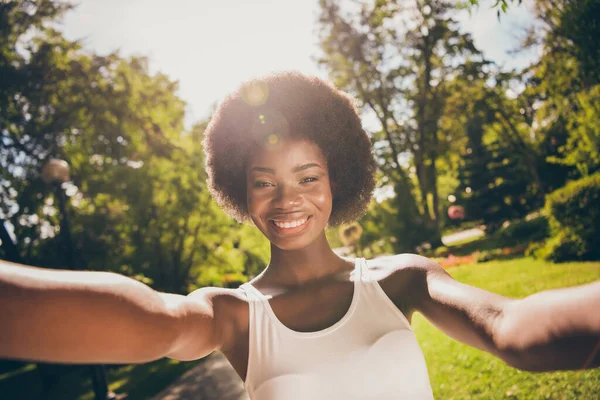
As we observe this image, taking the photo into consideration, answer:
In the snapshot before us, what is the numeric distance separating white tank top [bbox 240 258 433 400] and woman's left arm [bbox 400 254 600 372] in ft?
0.79

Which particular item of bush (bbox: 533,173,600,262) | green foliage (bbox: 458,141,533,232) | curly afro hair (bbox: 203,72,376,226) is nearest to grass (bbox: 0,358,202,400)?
curly afro hair (bbox: 203,72,376,226)

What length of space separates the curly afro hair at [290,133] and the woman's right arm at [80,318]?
3.57 feet

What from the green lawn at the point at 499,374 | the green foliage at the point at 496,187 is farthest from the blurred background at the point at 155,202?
the green foliage at the point at 496,187

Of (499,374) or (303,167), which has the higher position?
(303,167)

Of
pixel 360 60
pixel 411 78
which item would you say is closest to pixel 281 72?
pixel 360 60

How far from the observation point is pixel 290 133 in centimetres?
185

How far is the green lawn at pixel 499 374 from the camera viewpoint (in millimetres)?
4143

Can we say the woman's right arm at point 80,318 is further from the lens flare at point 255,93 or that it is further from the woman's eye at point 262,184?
the lens flare at point 255,93

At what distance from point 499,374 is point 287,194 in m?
5.01

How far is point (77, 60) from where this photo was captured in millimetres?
11461

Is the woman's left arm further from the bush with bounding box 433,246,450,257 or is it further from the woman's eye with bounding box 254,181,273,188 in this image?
the bush with bounding box 433,246,450,257

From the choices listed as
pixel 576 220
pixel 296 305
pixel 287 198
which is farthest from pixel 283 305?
pixel 576 220

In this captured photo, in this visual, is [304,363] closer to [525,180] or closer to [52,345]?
[52,345]

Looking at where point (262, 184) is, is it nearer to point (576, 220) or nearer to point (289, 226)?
point (289, 226)
